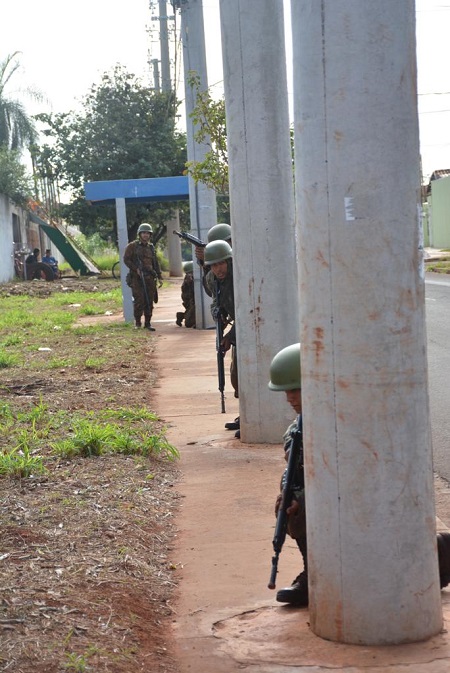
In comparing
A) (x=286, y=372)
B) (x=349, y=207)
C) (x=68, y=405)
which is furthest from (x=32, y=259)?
(x=349, y=207)

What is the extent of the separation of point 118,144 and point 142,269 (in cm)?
2420

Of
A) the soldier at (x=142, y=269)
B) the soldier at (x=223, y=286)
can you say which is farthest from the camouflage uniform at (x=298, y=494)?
the soldier at (x=142, y=269)

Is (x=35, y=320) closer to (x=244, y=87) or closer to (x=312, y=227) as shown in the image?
(x=244, y=87)

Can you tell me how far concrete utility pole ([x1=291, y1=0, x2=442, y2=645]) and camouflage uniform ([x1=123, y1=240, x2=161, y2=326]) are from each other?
46.7ft

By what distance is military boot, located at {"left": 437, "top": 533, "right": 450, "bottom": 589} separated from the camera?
443 cm

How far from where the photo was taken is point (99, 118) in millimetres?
41594

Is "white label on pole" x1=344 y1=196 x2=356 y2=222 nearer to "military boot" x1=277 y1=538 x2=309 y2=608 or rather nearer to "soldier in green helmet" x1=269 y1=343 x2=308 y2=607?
"soldier in green helmet" x1=269 y1=343 x2=308 y2=607

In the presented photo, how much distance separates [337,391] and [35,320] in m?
17.5

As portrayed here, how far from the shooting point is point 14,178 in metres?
40.7

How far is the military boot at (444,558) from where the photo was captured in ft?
14.5

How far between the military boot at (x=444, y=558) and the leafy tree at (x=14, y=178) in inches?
1477

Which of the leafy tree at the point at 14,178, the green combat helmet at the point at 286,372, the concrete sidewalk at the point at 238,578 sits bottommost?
the concrete sidewalk at the point at 238,578

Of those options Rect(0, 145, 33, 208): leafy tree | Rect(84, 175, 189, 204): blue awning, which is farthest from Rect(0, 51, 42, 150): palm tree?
Rect(84, 175, 189, 204): blue awning

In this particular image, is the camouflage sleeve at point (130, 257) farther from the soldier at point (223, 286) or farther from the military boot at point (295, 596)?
the military boot at point (295, 596)
